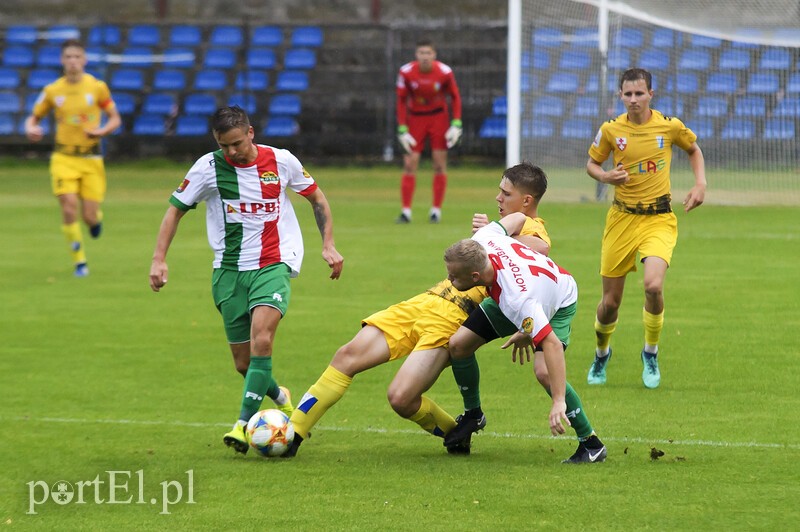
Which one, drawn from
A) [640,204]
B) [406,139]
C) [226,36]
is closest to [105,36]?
[226,36]

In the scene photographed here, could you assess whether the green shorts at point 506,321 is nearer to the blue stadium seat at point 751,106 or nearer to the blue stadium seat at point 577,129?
the blue stadium seat at point 577,129

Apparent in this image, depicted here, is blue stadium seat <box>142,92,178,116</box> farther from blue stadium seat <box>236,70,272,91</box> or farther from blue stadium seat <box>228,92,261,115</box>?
blue stadium seat <box>236,70,272,91</box>

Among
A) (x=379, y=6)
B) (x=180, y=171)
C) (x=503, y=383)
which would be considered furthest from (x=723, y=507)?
(x=379, y=6)

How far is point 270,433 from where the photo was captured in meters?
6.60

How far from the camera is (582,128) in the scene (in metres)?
20.4

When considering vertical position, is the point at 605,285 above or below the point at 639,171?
below

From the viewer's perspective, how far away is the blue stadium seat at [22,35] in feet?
105

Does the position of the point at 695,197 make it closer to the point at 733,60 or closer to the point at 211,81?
the point at 733,60

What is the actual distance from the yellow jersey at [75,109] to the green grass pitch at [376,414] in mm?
1426

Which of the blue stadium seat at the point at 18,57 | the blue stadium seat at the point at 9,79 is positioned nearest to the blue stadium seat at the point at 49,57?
the blue stadium seat at the point at 18,57

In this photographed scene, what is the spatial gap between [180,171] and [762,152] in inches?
523

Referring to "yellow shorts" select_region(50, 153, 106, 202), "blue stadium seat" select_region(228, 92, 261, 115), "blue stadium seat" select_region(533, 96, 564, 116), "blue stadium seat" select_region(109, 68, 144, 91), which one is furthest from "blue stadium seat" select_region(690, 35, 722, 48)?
"blue stadium seat" select_region(109, 68, 144, 91)

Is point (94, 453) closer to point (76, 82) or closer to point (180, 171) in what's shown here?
point (76, 82)

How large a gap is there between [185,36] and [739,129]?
15.7 metres
